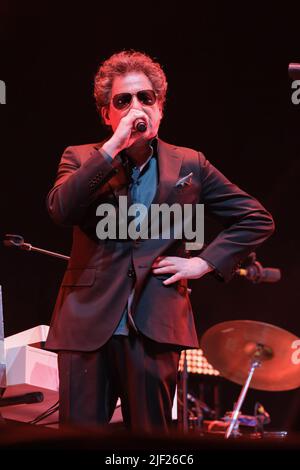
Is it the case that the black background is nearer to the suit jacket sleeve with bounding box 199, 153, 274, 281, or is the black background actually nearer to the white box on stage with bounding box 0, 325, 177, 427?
the white box on stage with bounding box 0, 325, 177, 427

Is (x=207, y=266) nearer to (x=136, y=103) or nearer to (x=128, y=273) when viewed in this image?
(x=128, y=273)

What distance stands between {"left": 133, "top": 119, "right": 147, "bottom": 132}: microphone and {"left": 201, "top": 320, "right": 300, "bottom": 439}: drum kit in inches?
94.2

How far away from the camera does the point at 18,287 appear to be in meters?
4.95

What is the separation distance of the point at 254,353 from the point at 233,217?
2390 mm

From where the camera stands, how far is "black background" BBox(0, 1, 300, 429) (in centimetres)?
480

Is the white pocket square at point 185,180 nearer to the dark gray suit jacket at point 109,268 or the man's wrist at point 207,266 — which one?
the dark gray suit jacket at point 109,268

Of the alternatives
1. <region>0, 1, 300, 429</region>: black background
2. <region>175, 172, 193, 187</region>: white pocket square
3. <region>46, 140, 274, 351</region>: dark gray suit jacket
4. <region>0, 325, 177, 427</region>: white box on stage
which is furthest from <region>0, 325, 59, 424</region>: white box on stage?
<region>0, 1, 300, 429</region>: black background

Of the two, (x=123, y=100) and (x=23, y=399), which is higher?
(x=123, y=100)

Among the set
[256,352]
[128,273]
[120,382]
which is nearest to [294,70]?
[128,273]

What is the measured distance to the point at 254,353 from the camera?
14.5ft

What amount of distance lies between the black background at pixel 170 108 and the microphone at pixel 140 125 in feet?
9.48

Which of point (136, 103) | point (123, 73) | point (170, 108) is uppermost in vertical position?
point (170, 108)

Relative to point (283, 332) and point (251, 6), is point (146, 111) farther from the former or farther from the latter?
point (251, 6)

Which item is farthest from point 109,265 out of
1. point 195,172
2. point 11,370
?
point 11,370
